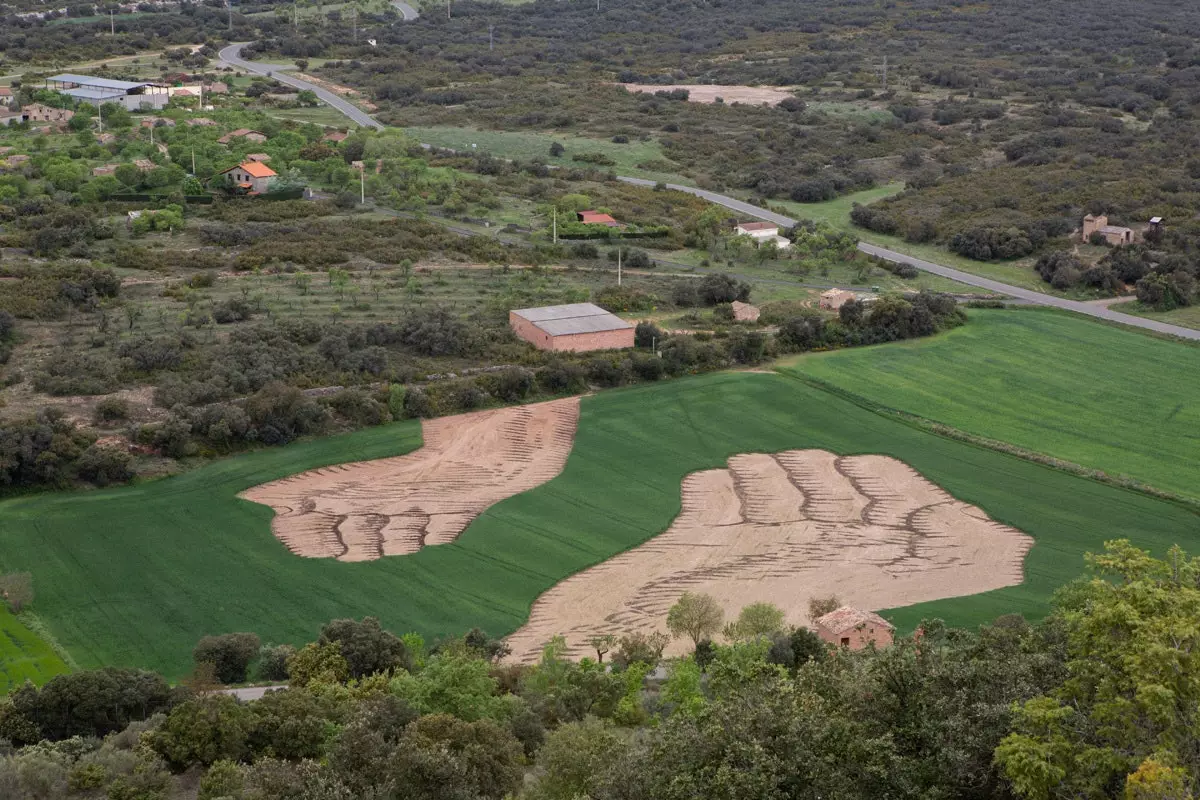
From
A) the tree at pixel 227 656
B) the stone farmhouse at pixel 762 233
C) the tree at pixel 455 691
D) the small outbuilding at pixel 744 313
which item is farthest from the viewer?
the stone farmhouse at pixel 762 233

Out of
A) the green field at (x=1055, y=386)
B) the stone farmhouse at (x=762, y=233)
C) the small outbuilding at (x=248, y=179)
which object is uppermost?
the small outbuilding at (x=248, y=179)

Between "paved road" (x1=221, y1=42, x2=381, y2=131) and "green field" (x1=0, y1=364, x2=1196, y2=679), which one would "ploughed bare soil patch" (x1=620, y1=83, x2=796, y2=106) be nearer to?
"paved road" (x1=221, y1=42, x2=381, y2=131)

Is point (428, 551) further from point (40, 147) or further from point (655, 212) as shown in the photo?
point (40, 147)

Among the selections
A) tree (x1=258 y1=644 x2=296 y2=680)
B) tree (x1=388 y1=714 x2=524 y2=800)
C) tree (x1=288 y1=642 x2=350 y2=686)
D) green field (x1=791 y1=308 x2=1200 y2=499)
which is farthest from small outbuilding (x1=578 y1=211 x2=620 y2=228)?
tree (x1=388 y1=714 x2=524 y2=800)

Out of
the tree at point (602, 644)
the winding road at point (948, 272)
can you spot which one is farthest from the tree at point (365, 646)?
the winding road at point (948, 272)

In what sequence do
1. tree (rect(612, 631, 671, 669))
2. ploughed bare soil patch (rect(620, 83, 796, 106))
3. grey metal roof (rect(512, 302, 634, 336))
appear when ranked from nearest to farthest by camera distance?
tree (rect(612, 631, 671, 669))
grey metal roof (rect(512, 302, 634, 336))
ploughed bare soil patch (rect(620, 83, 796, 106))

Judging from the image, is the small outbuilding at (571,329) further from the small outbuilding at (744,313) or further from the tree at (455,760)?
the tree at (455,760)
